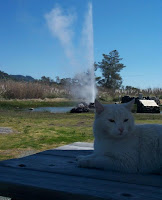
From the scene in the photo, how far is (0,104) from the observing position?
1269 cm

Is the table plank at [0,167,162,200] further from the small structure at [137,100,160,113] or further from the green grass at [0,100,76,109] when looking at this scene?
the green grass at [0,100,76,109]

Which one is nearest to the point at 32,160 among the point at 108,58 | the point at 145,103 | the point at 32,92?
the point at 145,103

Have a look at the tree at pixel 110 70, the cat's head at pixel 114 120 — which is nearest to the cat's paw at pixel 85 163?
the cat's head at pixel 114 120

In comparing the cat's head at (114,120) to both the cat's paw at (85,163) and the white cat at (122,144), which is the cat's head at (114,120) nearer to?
the white cat at (122,144)

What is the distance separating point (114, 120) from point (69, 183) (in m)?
0.50

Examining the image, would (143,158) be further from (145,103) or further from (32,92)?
(32,92)

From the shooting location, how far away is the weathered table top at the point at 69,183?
1.15m

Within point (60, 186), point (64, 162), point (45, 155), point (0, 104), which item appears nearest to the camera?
point (60, 186)

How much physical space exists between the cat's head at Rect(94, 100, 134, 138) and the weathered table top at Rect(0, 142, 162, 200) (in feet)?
0.81

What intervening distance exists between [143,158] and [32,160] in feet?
2.61

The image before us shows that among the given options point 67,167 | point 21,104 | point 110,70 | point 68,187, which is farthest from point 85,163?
point 110,70

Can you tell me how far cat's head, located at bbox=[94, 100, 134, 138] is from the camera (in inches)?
59.9

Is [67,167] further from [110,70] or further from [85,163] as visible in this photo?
[110,70]

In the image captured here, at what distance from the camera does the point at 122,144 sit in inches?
61.1
